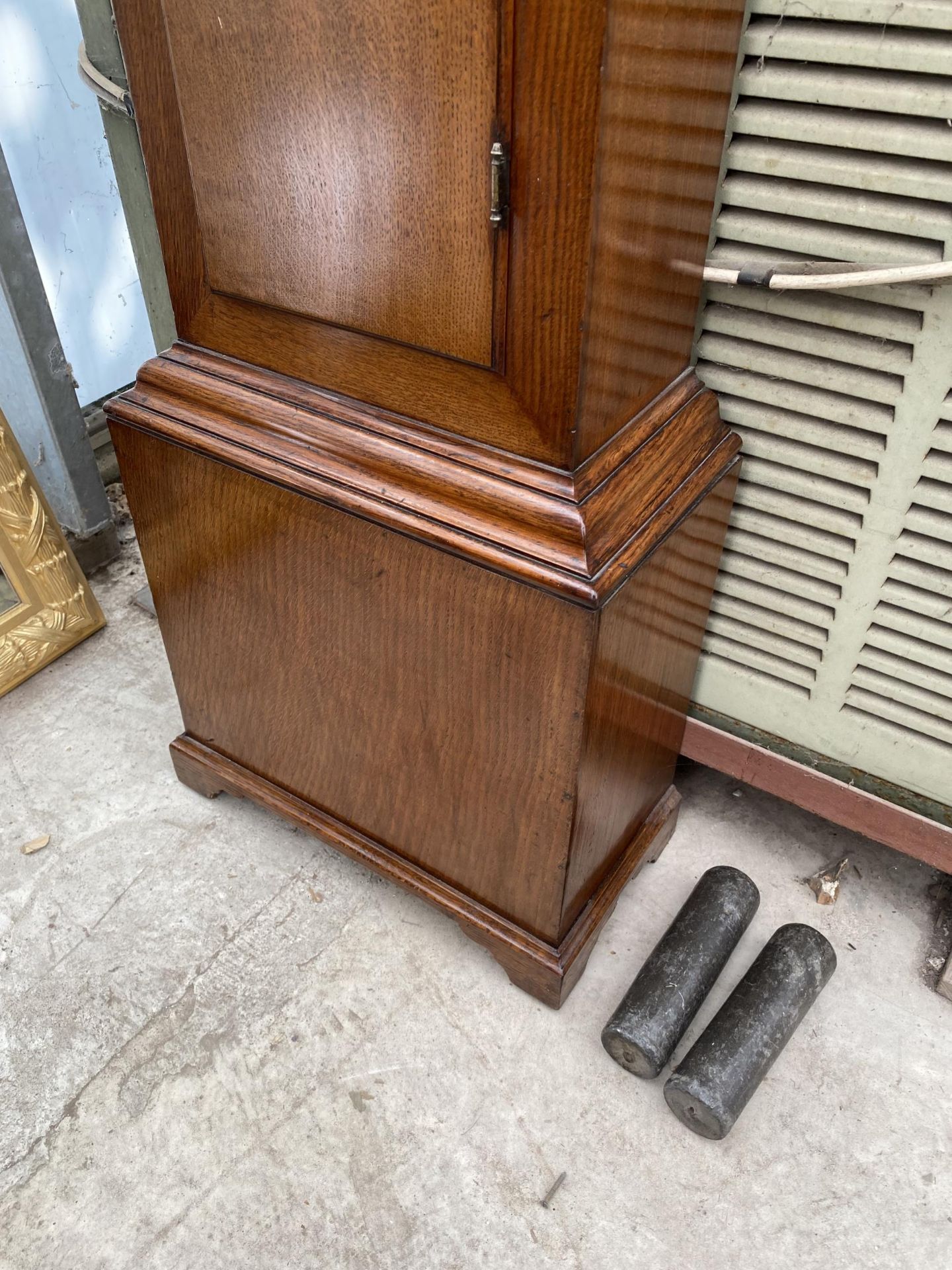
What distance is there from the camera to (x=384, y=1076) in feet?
4.43

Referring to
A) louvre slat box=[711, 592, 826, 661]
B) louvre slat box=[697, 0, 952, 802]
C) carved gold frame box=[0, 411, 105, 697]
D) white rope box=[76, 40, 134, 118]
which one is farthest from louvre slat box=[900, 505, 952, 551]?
carved gold frame box=[0, 411, 105, 697]

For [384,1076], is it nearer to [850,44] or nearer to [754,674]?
[754,674]

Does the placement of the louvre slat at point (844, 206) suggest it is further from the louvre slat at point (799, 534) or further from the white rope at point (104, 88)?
the white rope at point (104, 88)

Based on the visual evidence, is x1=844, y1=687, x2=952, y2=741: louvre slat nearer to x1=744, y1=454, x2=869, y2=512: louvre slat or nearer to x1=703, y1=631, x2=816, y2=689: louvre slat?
x1=703, y1=631, x2=816, y2=689: louvre slat

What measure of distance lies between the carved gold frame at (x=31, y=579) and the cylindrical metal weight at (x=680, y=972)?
1.36 m

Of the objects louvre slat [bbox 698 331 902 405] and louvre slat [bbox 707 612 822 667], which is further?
louvre slat [bbox 707 612 822 667]

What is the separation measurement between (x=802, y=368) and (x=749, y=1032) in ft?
2.89

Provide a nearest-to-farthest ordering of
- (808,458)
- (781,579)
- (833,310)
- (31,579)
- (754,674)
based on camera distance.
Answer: (833,310), (808,458), (781,579), (754,674), (31,579)

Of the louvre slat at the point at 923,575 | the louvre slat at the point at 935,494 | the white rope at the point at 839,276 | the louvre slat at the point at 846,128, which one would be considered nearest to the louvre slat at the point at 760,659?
the louvre slat at the point at 923,575

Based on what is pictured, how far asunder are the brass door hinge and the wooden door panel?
13mm

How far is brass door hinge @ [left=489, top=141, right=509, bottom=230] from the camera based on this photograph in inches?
32.4

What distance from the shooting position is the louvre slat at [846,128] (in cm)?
95

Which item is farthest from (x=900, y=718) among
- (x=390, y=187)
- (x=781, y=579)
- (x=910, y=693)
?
(x=390, y=187)

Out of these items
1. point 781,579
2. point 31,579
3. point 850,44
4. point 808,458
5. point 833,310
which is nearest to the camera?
point 850,44
